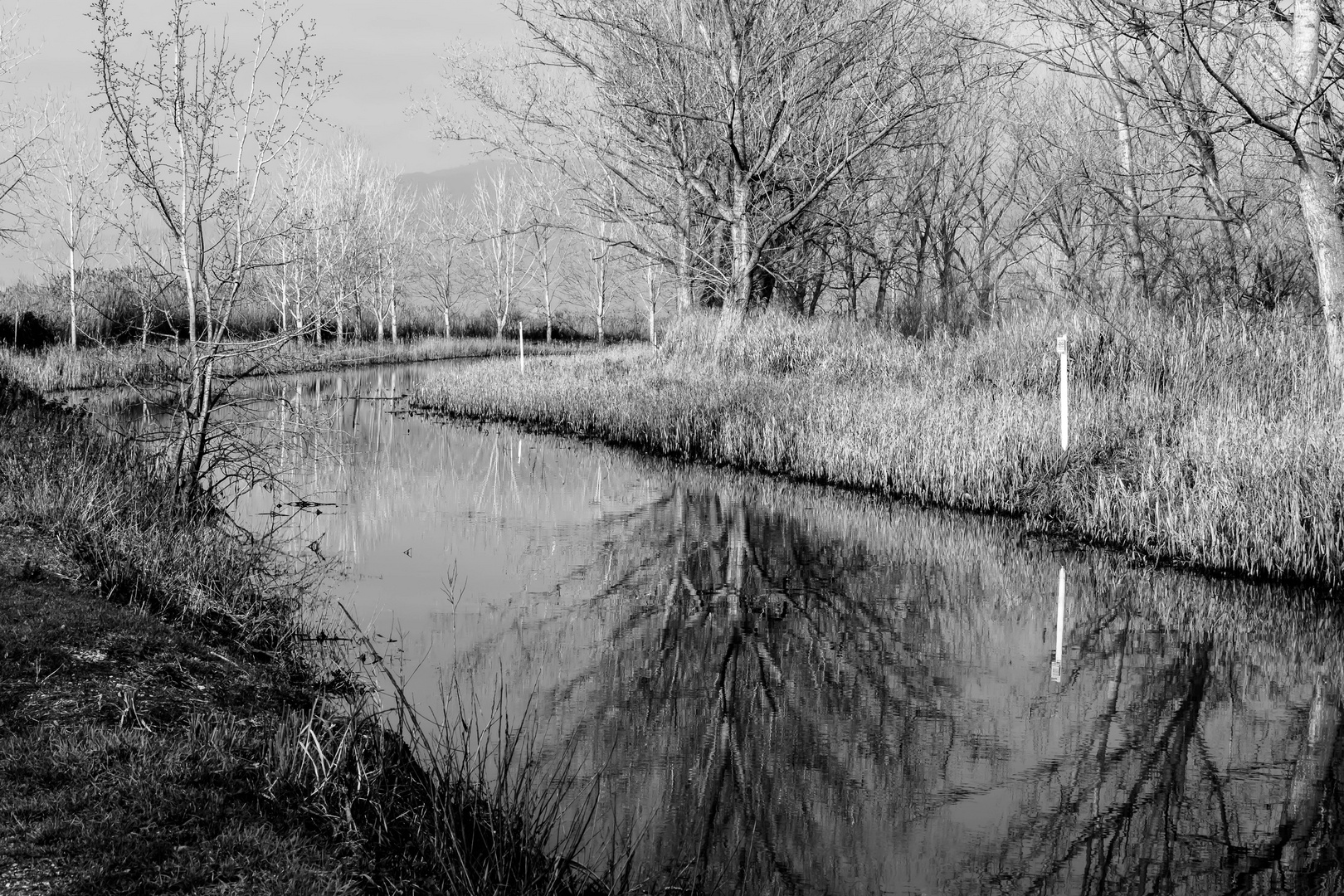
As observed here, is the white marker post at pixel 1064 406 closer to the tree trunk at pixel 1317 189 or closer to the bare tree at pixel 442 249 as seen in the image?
the tree trunk at pixel 1317 189

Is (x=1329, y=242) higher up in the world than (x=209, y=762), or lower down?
higher up

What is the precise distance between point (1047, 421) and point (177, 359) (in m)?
8.74

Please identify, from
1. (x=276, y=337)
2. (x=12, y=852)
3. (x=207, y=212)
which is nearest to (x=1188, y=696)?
(x=12, y=852)

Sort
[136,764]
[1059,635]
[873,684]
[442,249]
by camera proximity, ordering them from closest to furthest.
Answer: [136,764]
[873,684]
[1059,635]
[442,249]

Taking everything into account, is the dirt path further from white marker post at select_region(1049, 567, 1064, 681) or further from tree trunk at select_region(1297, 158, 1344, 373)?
tree trunk at select_region(1297, 158, 1344, 373)

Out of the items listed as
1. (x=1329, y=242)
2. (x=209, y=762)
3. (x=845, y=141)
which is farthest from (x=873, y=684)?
(x=845, y=141)

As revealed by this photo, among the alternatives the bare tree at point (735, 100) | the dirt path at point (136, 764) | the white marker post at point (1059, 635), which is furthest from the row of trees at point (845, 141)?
the dirt path at point (136, 764)

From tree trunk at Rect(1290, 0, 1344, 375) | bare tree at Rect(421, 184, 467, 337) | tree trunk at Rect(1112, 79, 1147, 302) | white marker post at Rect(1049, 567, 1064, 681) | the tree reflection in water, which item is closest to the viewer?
the tree reflection in water

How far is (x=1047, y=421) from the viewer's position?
1120 cm

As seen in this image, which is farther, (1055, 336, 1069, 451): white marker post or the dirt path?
(1055, 336, 1069, 451): white marker post

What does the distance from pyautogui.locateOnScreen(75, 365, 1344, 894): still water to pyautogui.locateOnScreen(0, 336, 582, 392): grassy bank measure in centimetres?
157

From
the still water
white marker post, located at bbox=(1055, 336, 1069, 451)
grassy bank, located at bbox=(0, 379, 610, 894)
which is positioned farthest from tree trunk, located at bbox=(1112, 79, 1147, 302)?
grassy bank, located at bbox=(0, 379, 610, 894)

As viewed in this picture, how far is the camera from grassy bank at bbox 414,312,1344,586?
8.63 m

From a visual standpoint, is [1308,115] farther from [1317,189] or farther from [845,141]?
[845,141]
